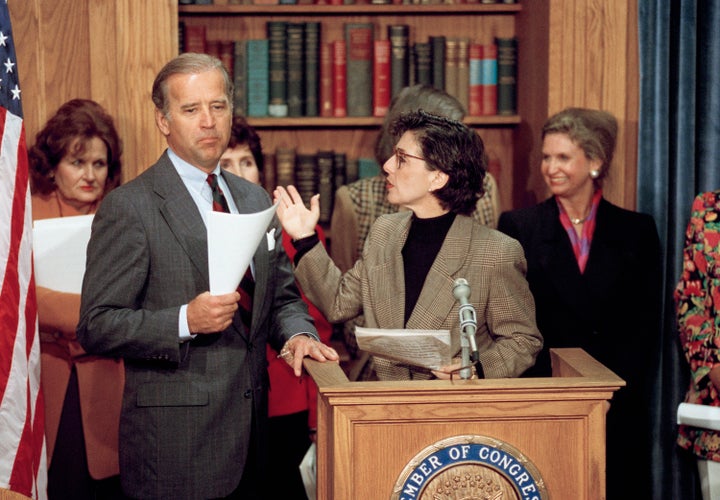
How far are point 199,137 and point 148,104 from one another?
140cm

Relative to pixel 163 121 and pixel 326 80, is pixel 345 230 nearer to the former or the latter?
pixel 326 80

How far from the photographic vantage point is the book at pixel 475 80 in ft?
15.6

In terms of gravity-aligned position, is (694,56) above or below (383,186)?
above

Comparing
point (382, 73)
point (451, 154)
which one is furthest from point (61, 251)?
point (382, 73)

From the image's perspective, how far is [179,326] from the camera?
8.38 ft

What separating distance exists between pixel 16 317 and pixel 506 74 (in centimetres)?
262

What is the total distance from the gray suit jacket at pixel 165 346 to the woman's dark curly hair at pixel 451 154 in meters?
0.53

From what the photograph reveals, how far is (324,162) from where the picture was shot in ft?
15.5

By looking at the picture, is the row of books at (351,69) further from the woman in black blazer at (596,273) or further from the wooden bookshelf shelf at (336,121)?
the woman in black blazer at (596,273)

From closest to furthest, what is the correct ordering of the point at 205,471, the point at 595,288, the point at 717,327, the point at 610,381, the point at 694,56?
the point at 610,381, the point at 205,471, the point at 717,327, the point at 595,288, the point at 694,56

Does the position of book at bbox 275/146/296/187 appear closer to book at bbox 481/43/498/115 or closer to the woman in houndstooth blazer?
book at bbox 481/43/498/115

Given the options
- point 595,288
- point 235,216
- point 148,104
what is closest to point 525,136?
point 595,288

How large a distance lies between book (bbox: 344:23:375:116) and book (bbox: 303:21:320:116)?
135mm

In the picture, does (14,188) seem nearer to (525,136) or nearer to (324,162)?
(324,162)
